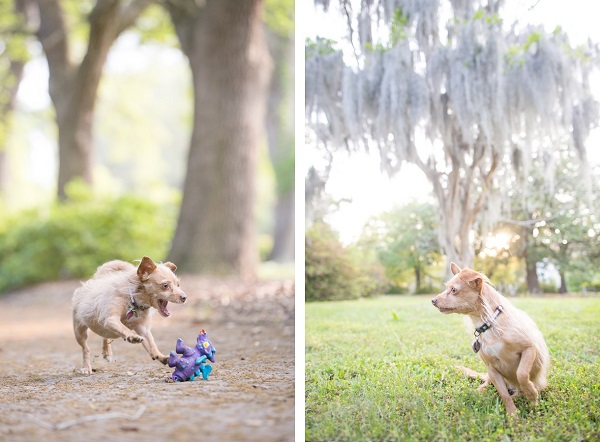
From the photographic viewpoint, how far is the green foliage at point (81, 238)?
7980mm

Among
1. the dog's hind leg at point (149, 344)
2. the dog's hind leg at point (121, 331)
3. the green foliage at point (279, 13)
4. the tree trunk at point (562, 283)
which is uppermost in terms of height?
the green foliage at point (279, 13)

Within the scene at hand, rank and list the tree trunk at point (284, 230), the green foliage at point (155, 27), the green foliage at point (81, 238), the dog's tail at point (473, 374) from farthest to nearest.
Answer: the tree trunk at point (284, 230) → the green foliage at point (155, 27) → the green foliage at point (81, 238) → the dog's tail at point (473, 374)

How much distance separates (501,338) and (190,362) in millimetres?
1382

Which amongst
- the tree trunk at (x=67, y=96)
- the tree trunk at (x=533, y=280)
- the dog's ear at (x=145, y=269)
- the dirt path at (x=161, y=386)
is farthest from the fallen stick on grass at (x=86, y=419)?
the tree trunk at (x=67, y=96)

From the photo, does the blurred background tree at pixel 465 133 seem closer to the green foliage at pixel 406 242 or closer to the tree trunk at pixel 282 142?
the green foliage at pixel 406 242

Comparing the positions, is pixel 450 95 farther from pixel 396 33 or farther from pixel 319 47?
pixel 319 47

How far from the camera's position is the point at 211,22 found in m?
6.52

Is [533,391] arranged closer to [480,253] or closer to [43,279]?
[480,253]

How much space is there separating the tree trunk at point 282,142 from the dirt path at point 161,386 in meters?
7.75

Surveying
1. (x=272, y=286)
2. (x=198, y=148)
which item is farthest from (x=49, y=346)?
(x=198, y=148)

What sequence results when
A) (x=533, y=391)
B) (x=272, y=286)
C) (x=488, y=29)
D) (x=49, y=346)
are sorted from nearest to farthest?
(x=533, y=391)
(x=488, y=29)
(x=49, y=346)
(x=272, y=286)

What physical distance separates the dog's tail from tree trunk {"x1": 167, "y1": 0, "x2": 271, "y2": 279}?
12.2 feet

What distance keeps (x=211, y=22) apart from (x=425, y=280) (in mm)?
4280

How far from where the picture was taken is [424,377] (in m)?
3.01
